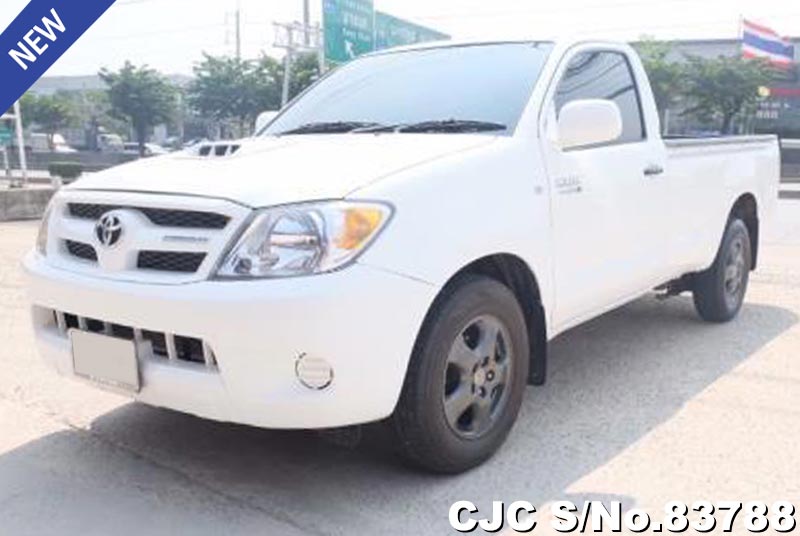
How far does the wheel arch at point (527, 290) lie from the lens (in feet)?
12.0

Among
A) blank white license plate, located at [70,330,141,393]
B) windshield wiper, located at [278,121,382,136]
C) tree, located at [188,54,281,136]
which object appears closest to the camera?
blank white license plate, located at [70,330,141,393]

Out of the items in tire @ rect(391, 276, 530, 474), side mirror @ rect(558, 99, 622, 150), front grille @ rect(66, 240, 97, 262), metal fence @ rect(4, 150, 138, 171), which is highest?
side mirror @ rect(558, 99, 622, 150)

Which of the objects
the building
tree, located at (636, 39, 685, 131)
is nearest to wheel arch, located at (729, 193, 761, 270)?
tree, located at (636, 39, 685, 131)

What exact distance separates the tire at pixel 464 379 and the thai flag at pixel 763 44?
1540 inches

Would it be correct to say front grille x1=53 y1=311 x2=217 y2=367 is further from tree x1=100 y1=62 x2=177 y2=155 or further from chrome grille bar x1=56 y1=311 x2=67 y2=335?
tree x1=100 y1=62 x2=177 y2=155

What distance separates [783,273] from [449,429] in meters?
6.27

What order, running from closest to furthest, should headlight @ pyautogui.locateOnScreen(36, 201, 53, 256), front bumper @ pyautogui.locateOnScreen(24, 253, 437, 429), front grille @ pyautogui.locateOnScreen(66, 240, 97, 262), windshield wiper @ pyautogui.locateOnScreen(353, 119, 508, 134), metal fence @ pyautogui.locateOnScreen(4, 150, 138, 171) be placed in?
front bumper @ pyautogui.locateOnScreen(24, 253, 437, 429)
front grille @ pyautogui.locateOnScreen(66, 240, 97, 262)
headlight @ pyautogui.locateOnScreen(36, 201, 53, 256)
windshield wiper @ pyautogui.locateOnScreen(353, 119, 508, 134)
metal fence @ pyautogui.locateOnScreen(4, 150, 138, 171)

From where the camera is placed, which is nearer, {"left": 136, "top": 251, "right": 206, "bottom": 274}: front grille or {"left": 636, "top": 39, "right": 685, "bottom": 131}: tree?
{"left": 136, "top": 251, "right": 206, "bottom": 274}: front grille

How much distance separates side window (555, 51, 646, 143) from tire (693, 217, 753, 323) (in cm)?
142

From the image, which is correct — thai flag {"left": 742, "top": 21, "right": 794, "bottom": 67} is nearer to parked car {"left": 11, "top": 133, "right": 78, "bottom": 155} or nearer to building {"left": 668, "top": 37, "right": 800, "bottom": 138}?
building {"left": 668, "top": 37, "right": 800, "bottom": 138}

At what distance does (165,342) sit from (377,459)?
1.05 m

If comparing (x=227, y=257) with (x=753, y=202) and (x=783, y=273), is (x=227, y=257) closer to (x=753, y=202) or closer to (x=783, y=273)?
(x=753, y=202)

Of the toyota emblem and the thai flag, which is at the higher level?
the thai flag

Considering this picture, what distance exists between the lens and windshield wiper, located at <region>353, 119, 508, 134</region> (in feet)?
12.9
